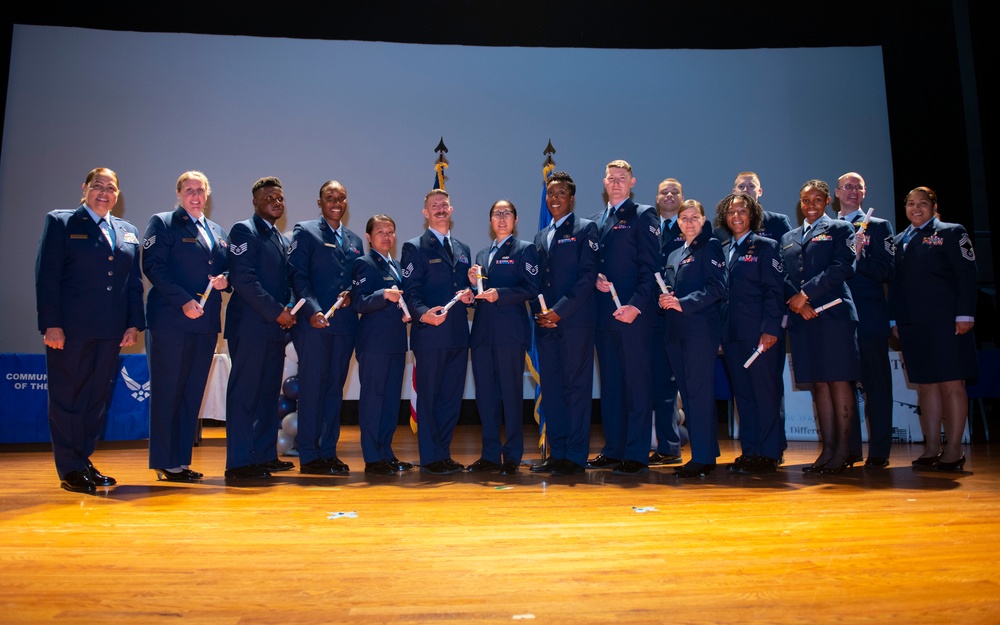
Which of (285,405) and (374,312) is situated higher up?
(374,312)

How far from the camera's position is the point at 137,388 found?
19.1 feet

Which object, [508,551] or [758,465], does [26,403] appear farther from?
[758,465]

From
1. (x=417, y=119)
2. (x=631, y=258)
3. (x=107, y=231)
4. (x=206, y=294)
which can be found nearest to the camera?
(x=107, y=231)

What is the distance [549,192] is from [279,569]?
2680 mm

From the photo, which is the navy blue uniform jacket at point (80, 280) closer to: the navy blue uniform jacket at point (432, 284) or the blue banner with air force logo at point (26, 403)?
the navy blue uniform jacket at point (432, 284)

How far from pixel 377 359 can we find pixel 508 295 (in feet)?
2.63

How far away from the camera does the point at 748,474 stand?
13.1 ft

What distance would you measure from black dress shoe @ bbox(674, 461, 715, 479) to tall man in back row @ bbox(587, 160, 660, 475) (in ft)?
0.62

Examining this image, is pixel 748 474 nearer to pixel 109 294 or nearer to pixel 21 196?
pixel 109 294

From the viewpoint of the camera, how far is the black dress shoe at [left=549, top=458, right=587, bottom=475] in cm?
405

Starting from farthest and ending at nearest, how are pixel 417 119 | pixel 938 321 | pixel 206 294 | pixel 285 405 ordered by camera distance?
pixel 417 119
pixel 285 405
pixel 938 321
pixel 206 294

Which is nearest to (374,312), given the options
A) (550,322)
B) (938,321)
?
(550,322)

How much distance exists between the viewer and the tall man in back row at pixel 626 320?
402 centimetres

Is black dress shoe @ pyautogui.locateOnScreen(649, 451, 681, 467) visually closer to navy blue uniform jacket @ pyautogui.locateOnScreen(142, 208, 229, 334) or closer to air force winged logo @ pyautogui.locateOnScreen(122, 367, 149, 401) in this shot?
navy blue uniform jacket @ pyautogui.locateOnScreen(142, 208, 229, 334)
